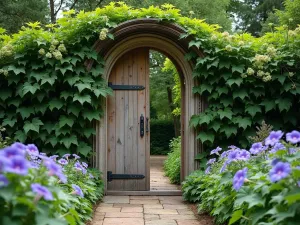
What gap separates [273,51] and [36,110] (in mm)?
3174

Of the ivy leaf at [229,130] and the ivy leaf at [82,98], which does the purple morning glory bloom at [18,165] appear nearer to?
the ivy leaf at [82,98]

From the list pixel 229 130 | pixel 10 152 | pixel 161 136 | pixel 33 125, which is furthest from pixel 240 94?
pixel 161 136

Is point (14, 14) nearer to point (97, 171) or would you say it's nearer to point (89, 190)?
point (97, 171)

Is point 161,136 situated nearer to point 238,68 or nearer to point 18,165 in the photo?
point 238,68

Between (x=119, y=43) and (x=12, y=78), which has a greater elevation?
(x=119, y=43)

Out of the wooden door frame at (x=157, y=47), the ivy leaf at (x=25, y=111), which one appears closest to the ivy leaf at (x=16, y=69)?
the ivy leaf at (x=25, y=111)

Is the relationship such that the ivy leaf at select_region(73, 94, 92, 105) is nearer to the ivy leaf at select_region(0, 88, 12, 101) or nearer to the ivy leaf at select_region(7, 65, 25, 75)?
the ivy leaf at select_region(7, 65, 25, 75)

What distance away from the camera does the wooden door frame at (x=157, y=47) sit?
5266 mm

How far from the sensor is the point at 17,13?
10461mm

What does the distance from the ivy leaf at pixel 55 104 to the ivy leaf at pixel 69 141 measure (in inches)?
16.1

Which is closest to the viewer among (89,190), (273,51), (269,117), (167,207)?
(89,190)

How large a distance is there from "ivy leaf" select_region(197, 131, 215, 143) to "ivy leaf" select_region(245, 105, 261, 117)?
0.57 metres

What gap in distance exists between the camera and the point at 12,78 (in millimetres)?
5074

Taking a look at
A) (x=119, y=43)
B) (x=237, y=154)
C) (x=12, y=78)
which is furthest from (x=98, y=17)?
(x=237, y=154)
